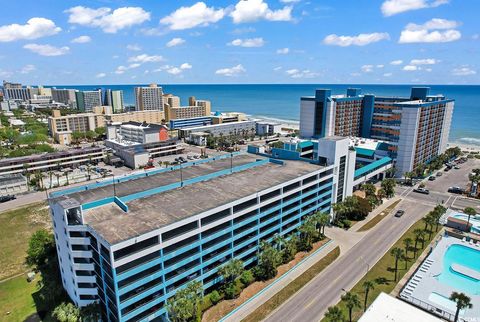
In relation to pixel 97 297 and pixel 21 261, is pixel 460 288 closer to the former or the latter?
pixel 97 297

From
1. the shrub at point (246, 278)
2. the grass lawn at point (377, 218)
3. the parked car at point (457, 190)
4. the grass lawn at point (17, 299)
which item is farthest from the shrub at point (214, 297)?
the parked car at point (457, 190)

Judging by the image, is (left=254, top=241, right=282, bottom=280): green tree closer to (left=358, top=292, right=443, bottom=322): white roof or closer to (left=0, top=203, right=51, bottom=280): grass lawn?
(left=358, top=292, right=443, bottom=322): white roof

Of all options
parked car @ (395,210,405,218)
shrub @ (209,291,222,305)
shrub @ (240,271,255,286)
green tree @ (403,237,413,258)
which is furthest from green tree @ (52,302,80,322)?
parked car @ (395,210,405,218)

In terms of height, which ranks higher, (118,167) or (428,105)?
(428,105)

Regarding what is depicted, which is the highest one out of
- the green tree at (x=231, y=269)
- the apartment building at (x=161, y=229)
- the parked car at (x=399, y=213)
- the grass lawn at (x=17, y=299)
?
the apartment building at (x=161, y=229)

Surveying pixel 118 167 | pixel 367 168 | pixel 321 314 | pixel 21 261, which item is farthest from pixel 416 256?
pixel 118 167

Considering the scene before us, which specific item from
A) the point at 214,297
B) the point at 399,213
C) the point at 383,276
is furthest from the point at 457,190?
the point at 214,297

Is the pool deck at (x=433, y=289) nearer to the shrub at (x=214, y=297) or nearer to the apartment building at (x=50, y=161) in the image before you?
the shrub at (x=214, y=297)
